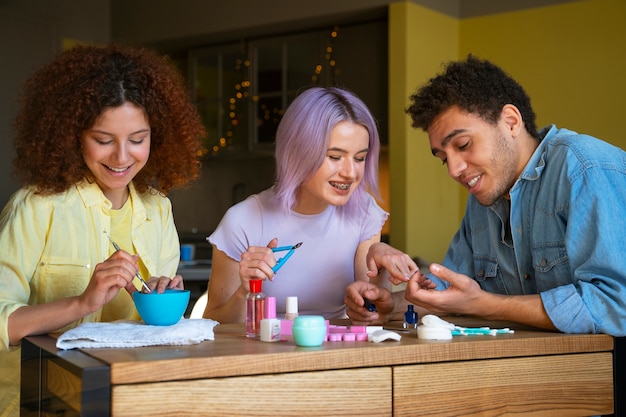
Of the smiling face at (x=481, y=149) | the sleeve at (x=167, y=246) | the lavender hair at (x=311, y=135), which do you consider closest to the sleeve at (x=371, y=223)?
the lavender hair at (x=311, y=135)

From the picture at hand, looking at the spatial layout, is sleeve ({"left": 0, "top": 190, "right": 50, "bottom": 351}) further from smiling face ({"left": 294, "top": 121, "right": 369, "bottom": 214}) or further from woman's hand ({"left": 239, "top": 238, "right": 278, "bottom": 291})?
smiling face ({"left": 294, "top": 121, "right": 369, "bottom": 214})

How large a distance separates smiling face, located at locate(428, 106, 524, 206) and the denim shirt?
0.17 ft

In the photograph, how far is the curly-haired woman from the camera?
73.6 inches

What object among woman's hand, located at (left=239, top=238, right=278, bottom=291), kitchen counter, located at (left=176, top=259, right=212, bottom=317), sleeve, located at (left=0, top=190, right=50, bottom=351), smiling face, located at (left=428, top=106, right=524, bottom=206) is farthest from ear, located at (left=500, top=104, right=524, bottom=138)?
kitchen counter, located at (left=176, top=259, right=212, bottom=317)

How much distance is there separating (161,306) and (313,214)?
894 millimetres

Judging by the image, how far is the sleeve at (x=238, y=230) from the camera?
2.36 meters

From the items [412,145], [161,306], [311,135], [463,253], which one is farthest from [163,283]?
[412,145]

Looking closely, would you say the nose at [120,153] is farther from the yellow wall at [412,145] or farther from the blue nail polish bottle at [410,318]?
the yellow wall at [412,145]

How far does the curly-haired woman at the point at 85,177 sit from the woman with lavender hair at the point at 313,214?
0.75ft

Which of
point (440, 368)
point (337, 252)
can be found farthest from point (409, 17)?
point (440, 368)

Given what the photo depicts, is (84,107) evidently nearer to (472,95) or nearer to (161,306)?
(161,306)

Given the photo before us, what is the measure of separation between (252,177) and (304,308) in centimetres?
453

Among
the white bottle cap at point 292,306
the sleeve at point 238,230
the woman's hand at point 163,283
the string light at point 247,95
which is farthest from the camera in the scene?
the string light at point 247,95

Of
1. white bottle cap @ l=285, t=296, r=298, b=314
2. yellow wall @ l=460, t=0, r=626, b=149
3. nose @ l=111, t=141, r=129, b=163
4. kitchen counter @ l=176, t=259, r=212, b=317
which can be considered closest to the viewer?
white bottle cap @ l=285, t=296, r=298, b=314
